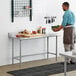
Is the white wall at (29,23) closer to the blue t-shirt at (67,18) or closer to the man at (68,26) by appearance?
the man at (68,26)

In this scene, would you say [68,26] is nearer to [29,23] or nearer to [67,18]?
[67,18]

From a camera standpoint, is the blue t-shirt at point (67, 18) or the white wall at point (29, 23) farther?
the white wall at point (29, 23)

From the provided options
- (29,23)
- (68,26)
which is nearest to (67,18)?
(68,26)

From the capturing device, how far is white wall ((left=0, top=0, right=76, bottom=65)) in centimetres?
630

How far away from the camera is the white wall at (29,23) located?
6297mm

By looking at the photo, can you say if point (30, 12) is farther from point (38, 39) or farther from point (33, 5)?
point (38, 39)

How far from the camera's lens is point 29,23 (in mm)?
6746

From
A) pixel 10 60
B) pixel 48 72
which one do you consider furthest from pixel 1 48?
pixel 48 72

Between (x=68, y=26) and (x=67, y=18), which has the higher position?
Result: (x=67, y=18)

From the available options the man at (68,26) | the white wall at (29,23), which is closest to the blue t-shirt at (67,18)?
the man at (68,26)

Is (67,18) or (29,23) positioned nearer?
(67,18)

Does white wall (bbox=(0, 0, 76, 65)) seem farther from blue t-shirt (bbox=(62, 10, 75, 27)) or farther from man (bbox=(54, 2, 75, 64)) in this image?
blue t-shirt (bbox=(62, 10, 75, 27))

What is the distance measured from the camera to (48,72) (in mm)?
5746

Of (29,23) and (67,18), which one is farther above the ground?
(67,18)
